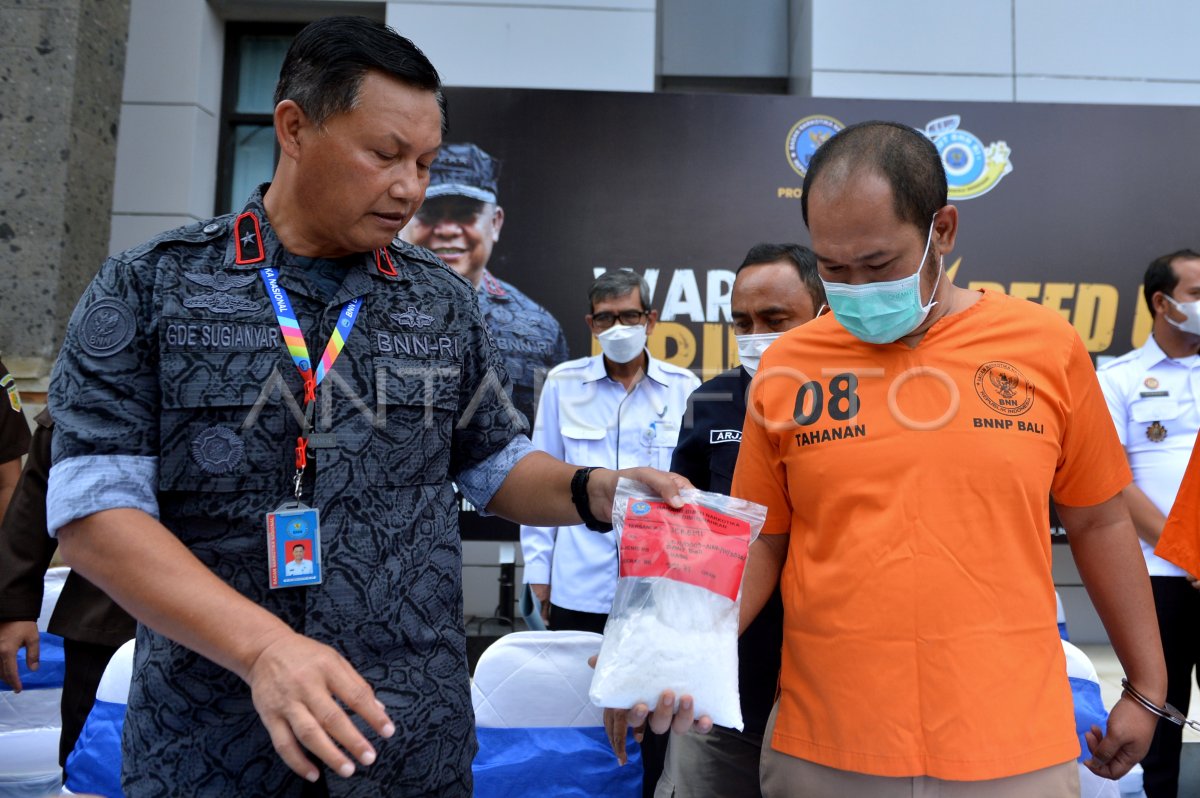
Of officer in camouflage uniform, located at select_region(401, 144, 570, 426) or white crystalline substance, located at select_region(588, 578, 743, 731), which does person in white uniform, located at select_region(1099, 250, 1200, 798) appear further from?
officer in camouflage uniform, located at select_region(401, 144, 570, 426)

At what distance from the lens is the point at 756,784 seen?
1.97 metres

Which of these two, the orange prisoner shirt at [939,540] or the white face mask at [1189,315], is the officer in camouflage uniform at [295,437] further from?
the white face mask at [1189,315]

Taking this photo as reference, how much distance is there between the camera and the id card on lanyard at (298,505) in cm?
124

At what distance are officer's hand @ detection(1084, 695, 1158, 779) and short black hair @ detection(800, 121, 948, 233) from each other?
928 millimetres

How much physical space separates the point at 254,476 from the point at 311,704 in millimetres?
434

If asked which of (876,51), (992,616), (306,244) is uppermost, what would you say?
(876,51)

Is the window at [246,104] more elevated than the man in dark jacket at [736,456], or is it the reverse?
the window at [246,104]

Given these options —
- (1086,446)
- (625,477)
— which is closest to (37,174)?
(625,477)

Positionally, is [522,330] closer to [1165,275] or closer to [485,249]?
[485,249]

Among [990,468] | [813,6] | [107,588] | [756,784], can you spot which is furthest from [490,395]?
[813,6]

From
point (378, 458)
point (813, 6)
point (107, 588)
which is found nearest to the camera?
point (107, 588)

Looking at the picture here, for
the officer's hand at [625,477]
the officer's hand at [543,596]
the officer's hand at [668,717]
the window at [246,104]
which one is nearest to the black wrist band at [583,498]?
the officer's hand at [625,477]

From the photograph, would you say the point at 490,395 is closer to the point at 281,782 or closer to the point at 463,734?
the point at 463,734

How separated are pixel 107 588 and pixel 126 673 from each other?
1.44 metres
